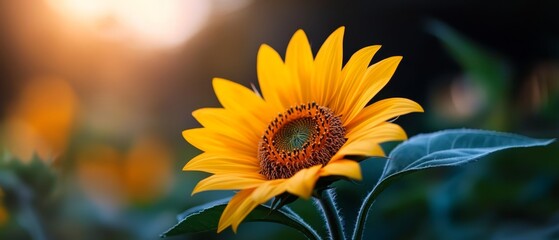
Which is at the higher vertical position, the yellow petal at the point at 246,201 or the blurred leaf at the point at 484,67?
the blurred leaf at the point at 484,67

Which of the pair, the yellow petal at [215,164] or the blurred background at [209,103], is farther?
the blurred background at [209,103]

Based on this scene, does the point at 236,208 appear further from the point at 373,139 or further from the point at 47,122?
the point at 47,122

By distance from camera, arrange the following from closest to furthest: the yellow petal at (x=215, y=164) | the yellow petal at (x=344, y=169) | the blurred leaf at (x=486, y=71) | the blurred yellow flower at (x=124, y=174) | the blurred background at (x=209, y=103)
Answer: the yellow petal at (x=344, y=169), the yellow petal at (x=215, y=164), the blurred background at (x=209, y=103), the blurred leaf at (x=486, y=71), the blurred yellow flower at (x=124, y=174)

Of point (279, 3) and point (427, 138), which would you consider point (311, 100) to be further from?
point (279, 3)

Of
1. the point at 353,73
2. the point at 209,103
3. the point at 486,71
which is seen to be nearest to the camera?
the point at 353,73

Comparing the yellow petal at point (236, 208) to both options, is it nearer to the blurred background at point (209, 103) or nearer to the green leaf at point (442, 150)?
the green leaf at point (442, 150)

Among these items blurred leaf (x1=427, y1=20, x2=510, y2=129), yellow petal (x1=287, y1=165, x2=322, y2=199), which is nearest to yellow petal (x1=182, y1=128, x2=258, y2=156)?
yellow petal (x1=287, y1=165, x2=322, y2=199)

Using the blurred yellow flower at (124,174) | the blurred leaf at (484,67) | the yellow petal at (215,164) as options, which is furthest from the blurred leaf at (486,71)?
the yellow petal at (215,164)

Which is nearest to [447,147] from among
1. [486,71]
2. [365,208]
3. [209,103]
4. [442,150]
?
[442,150]
